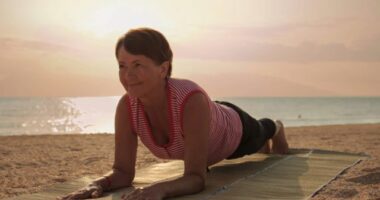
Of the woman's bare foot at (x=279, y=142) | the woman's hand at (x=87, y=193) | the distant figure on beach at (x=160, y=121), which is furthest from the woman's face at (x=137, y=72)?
the woman's bare foot at (x=279, y=142)

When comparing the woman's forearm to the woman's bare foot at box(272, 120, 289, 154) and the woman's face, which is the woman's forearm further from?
the woman's bare foot at box(272, 120, 289, 154)

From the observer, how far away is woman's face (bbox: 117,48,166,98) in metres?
2.44

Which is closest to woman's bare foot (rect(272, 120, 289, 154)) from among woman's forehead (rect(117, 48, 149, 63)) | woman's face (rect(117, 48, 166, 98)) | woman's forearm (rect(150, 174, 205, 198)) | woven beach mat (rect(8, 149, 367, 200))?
woven beach mat (rect(8, 149, 367, 200))

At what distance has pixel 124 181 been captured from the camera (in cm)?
304

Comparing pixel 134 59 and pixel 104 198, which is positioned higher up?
pixel 134 59

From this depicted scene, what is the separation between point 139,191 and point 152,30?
0.91m

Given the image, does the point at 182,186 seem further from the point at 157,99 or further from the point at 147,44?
the point at 147,44

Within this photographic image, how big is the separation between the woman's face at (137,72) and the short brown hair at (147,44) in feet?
0.09

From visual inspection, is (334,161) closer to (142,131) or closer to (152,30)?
(142,131)

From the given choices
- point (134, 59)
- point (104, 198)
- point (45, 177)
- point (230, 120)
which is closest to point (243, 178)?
point (230, 120)

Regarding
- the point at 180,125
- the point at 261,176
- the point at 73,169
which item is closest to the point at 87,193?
the point at 180,125

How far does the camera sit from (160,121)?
283cm

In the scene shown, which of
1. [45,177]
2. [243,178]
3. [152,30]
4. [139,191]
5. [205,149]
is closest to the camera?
[139,191]

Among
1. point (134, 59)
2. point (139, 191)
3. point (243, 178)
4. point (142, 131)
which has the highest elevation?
point (134, 59)
